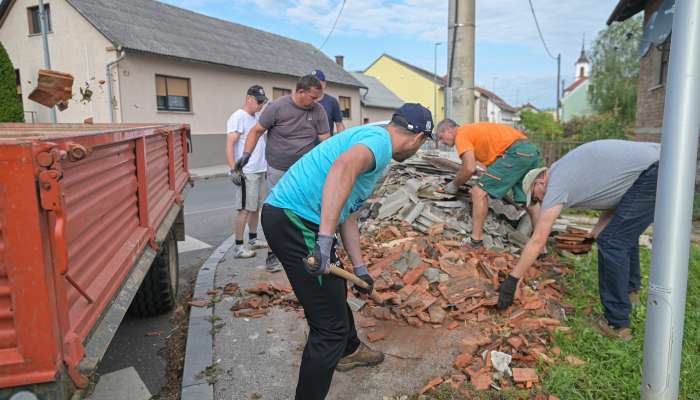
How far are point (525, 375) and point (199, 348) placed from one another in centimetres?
221

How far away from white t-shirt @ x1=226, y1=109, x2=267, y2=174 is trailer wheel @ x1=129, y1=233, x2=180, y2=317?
135cm

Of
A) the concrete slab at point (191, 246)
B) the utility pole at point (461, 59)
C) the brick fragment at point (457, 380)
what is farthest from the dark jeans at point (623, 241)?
the concrete slab at point (191, 246)

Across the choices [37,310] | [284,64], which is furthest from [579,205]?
[284,64]

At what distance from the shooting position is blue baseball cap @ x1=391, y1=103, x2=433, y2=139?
247 centimetres

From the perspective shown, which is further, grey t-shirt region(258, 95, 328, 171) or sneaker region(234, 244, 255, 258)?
sneaker region(234, 244, 255, 258)

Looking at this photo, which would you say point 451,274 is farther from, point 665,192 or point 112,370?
point 112,370

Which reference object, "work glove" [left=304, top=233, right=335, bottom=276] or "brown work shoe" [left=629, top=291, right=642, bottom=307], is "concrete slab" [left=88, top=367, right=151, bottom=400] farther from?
"brown work shoe" [left=629, top=291, right=642, bottom=307]

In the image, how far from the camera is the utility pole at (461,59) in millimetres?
7461

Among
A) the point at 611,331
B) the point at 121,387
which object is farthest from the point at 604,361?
the point at 121,387

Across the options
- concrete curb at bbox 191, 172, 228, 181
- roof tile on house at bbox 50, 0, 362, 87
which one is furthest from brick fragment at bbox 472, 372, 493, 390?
roof tile on house at bbox 50, 0, 362, 87

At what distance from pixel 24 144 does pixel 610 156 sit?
11.8ft

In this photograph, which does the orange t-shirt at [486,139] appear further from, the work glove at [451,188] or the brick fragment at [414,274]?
the brick fragment at [414,274]

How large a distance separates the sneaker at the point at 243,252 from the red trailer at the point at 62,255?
2.79 meters

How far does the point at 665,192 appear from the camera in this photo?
2.35 meters
